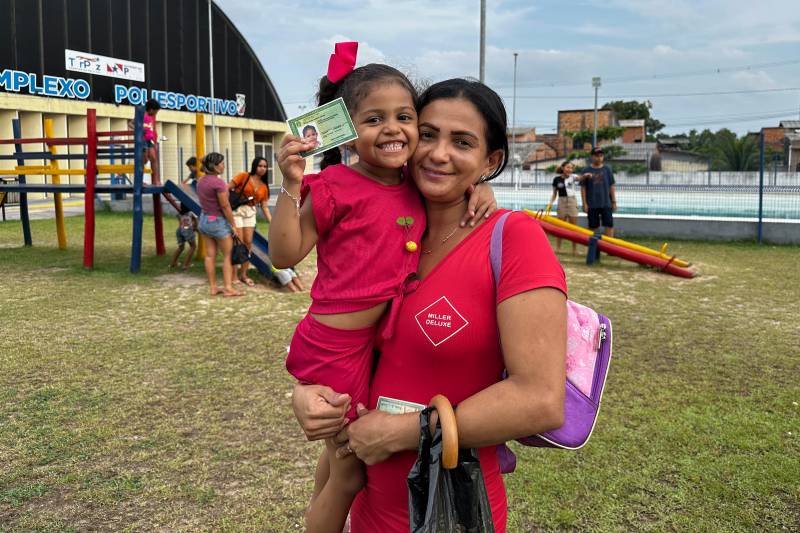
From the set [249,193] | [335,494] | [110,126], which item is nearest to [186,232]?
[249,193]

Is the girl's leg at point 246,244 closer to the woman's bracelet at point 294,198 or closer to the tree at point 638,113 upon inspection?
the woman's bracelet at point 294,198

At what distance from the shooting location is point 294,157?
1.77 meters

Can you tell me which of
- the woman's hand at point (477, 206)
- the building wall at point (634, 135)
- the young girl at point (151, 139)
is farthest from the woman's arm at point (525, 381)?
the building wall at point (634, 135)

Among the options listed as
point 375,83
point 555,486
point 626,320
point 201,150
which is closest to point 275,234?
point 375,83

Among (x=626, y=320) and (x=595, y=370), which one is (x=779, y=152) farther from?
(x=595, y=370)

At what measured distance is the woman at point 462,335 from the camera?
138cm

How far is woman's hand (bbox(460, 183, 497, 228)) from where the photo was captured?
63.4 inches

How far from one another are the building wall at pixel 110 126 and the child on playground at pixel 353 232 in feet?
65.2

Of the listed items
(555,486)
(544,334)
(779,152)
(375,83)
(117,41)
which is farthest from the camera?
(117,41)

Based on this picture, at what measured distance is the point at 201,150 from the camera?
38.3ft

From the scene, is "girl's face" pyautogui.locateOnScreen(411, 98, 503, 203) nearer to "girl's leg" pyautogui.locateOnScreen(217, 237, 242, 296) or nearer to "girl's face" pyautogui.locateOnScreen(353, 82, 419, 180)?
"girl's face" pyautogui.locateOnScreen(353, 82, 419, 180)

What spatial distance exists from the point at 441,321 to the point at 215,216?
7.80 meters

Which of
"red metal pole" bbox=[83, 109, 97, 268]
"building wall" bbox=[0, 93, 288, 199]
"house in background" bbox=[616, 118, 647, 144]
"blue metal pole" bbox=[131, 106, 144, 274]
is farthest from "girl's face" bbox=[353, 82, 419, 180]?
"house in background" bbox=[616, 118, 647, 144]

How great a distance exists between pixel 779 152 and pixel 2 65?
25576 millimetres
